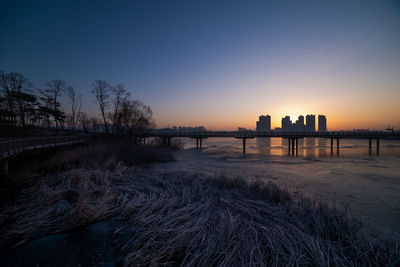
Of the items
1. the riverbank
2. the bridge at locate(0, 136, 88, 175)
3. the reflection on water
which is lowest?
the reflection on water

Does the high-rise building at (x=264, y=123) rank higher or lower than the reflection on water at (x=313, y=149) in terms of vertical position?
higher

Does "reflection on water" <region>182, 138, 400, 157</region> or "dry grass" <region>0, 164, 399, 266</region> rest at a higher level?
"dry grass" <region>0, 164, 399, 266</region>

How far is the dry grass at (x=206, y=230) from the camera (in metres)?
2.47

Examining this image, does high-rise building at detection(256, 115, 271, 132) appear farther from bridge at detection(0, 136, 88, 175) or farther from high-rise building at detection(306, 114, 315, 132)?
bridge at detection(0, 136, 88, 175)

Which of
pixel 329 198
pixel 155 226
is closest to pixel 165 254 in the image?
pixel 155 226

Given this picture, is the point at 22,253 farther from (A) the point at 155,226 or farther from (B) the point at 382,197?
(B) the point at 382,197

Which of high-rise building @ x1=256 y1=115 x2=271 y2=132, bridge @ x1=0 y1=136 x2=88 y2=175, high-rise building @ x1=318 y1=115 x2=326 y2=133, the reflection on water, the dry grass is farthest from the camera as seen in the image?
high-rise building @ x1=318 y1=115 x2=326 y2=133

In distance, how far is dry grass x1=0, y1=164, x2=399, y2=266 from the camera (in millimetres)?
2471

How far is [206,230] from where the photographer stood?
10.3 feet

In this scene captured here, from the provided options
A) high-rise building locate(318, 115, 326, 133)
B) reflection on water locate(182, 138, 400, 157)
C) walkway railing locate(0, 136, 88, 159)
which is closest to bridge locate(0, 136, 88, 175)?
walkway railing locate(0, 136, 88, 159)

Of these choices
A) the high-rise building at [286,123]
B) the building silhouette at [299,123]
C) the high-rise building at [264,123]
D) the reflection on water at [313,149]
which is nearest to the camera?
the reflection on water at [313,149]

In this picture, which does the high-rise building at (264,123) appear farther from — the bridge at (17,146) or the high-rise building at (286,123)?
the bridge at (17,146)

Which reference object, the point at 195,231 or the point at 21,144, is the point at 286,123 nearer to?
the point at 195,231

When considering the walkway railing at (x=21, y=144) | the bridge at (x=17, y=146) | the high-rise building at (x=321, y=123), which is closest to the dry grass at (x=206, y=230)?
the bridge at (x=17, y=146)
